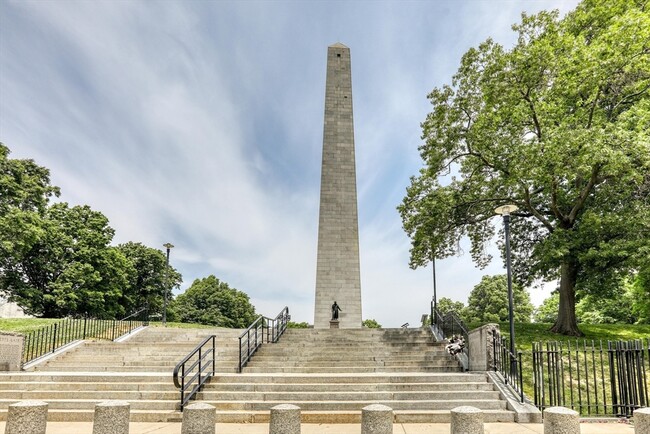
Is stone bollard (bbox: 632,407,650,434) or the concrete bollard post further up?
stone bollard (bbox: 632,407,650,434)

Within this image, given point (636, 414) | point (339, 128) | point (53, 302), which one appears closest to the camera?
point (636, 414)

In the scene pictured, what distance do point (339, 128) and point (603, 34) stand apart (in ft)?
42.2

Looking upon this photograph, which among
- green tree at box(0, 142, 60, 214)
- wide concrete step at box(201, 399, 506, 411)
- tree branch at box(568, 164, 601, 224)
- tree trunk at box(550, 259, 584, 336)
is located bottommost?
wide concrete step at box(201, 399, 506, 411)

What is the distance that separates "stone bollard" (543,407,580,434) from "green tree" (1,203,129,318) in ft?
89.2

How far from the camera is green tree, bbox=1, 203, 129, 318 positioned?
27.6m

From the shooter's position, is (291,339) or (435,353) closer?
(435,353)

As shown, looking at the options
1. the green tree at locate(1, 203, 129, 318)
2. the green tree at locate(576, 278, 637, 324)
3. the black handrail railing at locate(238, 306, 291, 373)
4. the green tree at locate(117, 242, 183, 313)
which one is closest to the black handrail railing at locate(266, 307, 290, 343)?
the black handrail railing at locate(238, 306, 291, 373)

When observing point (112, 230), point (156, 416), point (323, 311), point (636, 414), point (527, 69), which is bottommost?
point (156, 416)

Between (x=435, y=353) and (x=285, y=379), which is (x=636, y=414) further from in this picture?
(x=435, y=353)

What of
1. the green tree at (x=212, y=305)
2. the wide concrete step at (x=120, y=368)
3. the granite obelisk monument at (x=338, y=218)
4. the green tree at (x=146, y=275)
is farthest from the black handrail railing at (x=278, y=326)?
the green tree at (x=212, y=305)

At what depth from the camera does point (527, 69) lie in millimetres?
16266

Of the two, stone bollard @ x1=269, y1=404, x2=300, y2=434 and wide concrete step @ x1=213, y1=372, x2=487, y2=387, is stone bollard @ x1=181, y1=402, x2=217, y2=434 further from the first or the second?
wide concrete step @ x1=213, y1=372, x2=487, y2=387

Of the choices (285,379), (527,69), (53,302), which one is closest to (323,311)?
(285,379)

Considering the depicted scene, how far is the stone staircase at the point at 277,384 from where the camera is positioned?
328 inches
